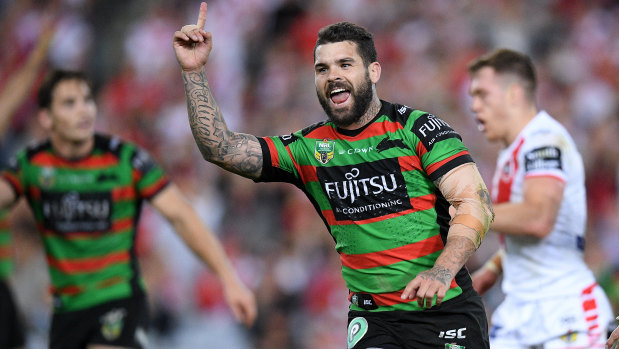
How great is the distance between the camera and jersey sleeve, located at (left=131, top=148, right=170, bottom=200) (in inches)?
242

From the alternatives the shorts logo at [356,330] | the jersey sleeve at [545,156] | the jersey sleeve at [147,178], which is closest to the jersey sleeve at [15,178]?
the jersey sleeve at [147,178]

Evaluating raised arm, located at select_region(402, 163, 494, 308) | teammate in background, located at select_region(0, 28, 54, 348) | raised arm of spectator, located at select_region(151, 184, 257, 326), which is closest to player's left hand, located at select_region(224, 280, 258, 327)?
raised arm of spectator, located at select_region(151, 184, 257, 326)

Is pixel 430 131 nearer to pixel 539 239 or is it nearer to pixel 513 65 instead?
pixel 539 239

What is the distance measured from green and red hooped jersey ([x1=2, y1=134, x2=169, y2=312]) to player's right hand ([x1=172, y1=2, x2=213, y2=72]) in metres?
2.20

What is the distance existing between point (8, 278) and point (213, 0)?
5582 millimetres

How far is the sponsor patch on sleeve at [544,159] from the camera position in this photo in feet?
16.6

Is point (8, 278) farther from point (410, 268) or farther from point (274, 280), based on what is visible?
point (410, 268)

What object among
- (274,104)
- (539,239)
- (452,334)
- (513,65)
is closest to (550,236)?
(539,239)

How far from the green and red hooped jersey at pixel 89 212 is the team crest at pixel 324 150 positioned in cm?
226

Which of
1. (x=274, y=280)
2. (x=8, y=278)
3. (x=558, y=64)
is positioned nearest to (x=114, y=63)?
(x=274, y=280)

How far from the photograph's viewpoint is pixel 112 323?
5867mm

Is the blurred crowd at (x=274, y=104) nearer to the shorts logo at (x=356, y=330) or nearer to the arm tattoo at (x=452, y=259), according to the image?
the shorts logo at (x=356, y=330)

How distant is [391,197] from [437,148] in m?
0.35

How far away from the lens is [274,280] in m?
9.27
